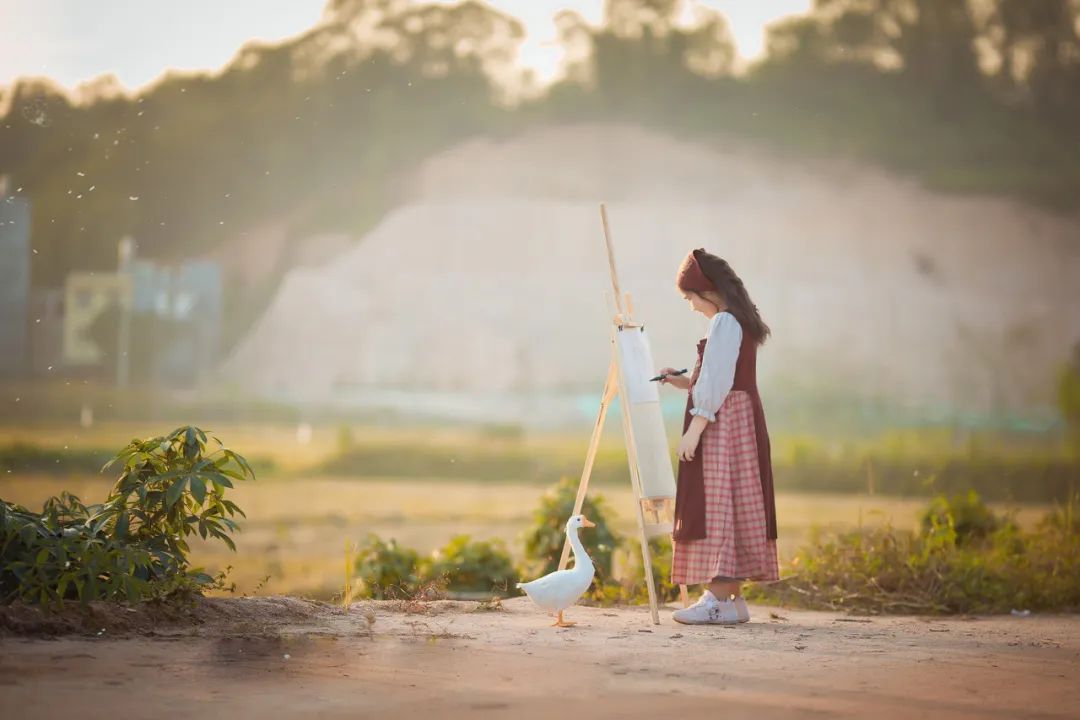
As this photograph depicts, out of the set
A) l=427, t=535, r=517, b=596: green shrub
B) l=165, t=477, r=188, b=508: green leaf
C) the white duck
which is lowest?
l=427, t=535, r=517, b=596: green shrub

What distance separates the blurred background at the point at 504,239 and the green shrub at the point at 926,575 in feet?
3.85

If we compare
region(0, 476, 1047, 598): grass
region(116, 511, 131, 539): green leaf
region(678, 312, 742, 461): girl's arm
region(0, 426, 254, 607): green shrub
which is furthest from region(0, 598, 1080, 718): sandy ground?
region(0, 476, 1047, 598): grass

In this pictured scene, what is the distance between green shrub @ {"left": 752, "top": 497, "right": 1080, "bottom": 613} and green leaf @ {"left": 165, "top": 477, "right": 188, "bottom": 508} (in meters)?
2.41

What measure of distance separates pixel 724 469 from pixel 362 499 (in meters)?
2.57

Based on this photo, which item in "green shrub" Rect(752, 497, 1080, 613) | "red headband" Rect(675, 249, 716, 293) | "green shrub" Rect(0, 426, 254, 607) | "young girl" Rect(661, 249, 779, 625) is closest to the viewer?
"green shrub" Rect(0, 426, 254, 607)

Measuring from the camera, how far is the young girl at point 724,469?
4.00 metres

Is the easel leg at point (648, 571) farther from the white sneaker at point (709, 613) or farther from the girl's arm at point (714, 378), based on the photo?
the girl's arm at point (714, 378)

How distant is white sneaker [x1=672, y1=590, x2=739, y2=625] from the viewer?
Result: 13.3 ft

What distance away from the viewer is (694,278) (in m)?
4.13

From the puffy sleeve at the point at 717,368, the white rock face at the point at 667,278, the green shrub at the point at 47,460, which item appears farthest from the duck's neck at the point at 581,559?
the green shrub at the point at 47,460

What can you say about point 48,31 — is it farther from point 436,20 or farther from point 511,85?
point 511,85

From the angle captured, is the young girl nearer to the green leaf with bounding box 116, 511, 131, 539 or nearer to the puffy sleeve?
the puffy sleeve

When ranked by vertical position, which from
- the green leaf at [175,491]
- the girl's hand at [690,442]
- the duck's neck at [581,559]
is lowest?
the duck's neck at [581,559]

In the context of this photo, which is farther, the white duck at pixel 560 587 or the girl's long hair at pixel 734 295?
the girl's long hair at pixel 734 295
